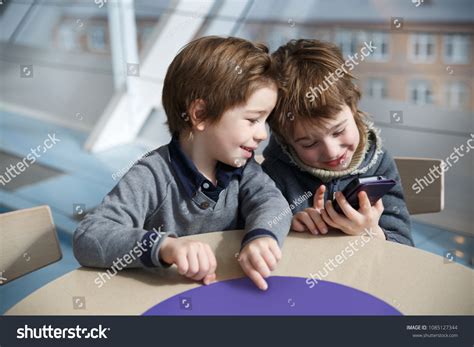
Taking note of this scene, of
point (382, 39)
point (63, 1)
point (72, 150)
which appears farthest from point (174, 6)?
point (63, 1)

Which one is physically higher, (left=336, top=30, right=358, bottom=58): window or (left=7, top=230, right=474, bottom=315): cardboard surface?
(left=336, top=30, right=358, bottom=58): window

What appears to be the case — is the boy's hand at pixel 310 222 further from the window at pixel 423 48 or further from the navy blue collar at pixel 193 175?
the window at pixel 423 48

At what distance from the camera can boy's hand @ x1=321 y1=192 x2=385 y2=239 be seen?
3.29ft

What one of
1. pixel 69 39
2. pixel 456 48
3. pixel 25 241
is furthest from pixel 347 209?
pixel 69 39

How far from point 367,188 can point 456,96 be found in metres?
1.64

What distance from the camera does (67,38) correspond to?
14.5 feet

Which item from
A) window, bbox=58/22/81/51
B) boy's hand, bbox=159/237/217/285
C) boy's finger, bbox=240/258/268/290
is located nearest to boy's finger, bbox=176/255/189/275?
boy's hand, bbox=159/237/217/285

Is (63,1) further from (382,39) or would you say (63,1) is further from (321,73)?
(321,73)

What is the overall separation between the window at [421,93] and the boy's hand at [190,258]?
6.42 feet

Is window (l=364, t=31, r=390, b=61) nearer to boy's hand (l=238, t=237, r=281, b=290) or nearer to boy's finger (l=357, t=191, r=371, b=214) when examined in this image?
boy's finger (l=357, t=191, r=371, b=214)

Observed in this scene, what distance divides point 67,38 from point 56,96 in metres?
0.48

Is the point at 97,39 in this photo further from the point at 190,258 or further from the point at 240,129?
the point at 190,258

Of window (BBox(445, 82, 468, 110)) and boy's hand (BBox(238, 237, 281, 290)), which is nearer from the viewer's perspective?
boy's hand (BBox(238, 237, 281, 290))
